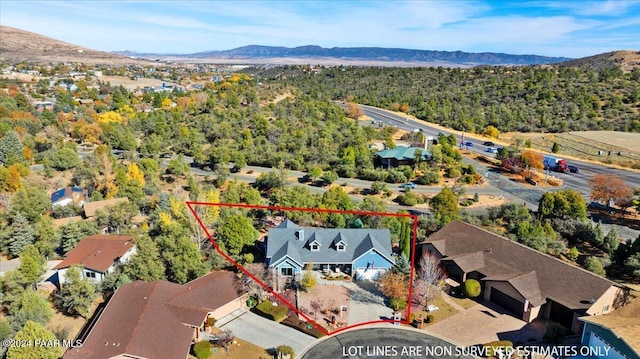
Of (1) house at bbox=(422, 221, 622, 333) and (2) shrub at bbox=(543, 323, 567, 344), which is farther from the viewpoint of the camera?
(1) house at bbox=(422, 221, 622, 333)

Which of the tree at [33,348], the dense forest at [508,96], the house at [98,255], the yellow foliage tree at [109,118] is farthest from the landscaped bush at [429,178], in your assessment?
the yellow foliage tree at [109,118]

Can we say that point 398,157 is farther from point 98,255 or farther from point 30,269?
point 30,269

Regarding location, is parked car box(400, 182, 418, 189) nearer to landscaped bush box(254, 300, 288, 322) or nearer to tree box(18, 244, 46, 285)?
landscaped bush box(254, 300, 288, 322)

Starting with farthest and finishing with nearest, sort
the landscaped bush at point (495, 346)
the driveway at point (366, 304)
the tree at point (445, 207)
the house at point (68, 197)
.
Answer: the house at point (68, 197), the tree at point (445, 207), the driveway at point (366, 304), the landscaped bush at point (495, 346)

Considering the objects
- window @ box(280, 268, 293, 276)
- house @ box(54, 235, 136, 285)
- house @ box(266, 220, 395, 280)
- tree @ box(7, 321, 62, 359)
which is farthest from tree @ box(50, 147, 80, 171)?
tree @ box(7, 321, 62, 359)

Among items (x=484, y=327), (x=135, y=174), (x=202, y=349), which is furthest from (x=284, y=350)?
(x=135, y=174)

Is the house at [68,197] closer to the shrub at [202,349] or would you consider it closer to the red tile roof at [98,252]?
the red tile roof at [98,252]
